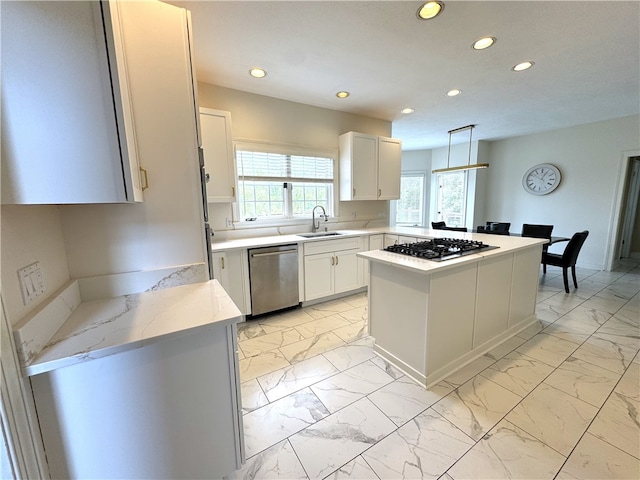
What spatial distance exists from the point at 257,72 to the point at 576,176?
582cm

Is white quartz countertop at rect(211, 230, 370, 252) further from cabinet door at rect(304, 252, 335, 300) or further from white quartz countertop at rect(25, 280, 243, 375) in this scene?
white quartz countertop at rect(25, 280, 243, 375)

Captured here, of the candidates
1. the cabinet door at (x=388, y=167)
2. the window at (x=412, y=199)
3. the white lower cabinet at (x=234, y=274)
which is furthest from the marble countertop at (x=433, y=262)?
the window at (x=412, y=199)

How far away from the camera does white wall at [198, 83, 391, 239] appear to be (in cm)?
306

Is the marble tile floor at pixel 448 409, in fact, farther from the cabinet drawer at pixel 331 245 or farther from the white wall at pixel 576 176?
the white wall at pixel 576 176

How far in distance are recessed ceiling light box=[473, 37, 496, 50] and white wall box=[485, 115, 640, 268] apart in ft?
13.4

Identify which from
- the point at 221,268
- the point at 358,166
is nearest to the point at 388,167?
the point at 358,166

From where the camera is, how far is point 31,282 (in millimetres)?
953

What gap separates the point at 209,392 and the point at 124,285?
0.74m

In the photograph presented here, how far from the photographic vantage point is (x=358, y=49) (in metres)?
2.27

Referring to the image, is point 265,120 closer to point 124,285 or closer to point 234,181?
point 234,181

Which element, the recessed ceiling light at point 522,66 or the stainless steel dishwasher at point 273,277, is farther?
the stainless steel dishwasher at point 273,277

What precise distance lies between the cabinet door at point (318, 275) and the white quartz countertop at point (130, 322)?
1808 millimetres

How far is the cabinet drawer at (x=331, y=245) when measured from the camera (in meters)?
3.17

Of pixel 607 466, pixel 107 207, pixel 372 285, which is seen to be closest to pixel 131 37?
pixel 107 207
